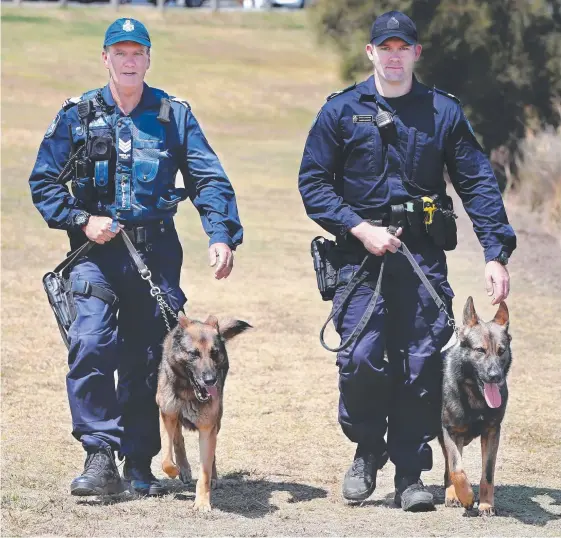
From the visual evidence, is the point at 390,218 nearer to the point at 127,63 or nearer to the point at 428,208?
the point at 428,208

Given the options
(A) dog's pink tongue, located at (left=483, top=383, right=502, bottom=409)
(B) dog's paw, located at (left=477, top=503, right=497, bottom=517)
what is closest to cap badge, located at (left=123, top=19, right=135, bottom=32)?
(A) dog's pink tongue, located at (left=483, top=383, right=502, bottom=409)

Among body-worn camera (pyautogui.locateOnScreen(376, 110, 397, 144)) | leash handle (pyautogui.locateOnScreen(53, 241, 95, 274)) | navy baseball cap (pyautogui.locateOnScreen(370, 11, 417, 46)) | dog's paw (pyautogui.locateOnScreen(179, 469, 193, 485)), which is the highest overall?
navy baseball cap (pyautogui.locateOnScreen(370, 11, 417, 46))

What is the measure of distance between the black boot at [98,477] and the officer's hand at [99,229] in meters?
1.01

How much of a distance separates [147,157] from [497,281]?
5.83 ft

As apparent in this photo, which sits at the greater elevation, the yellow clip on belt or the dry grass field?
the yellow clip on belt

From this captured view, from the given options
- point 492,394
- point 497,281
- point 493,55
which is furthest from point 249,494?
point 493,55

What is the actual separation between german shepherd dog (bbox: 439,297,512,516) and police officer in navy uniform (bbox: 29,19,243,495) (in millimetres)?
1196

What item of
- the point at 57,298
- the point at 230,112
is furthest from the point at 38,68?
the point at 57,298

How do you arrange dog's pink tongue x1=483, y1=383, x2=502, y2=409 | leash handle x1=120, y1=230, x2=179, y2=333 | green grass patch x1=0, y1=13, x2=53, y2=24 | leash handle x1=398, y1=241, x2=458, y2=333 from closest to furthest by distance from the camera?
dog's pink tongue x1=483, y1=383, x2=502, y2=409 → leash handle x1=398, y1=241, x2=458, y2=333 → leash handle x1=120, y1=230, x2=179, y2=333 → green grass patch x1=0, y1=13, x2=53, y2=24

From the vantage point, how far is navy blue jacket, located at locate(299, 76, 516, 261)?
595 centimetres

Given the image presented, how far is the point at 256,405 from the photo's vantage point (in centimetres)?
900

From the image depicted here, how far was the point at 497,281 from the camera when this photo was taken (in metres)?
5.88

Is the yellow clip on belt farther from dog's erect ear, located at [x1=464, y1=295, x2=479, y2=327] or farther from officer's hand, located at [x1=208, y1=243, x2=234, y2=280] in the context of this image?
officer's hand, located at [x1=208, y1=243, x2=234, y2=280]

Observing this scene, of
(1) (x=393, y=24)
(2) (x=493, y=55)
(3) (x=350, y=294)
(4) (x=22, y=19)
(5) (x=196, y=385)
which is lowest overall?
(5) (x=196, y=385)
